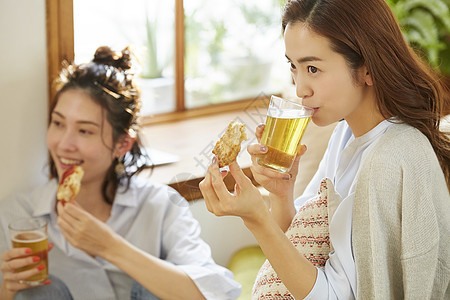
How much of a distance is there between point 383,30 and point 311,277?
2.03 feet

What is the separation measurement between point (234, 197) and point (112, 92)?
94cm

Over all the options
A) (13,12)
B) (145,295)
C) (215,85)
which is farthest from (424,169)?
(215,85)

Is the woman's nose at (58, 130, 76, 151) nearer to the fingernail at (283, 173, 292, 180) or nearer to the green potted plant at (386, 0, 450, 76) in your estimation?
the fingernail at (283, 173, 292, 180)

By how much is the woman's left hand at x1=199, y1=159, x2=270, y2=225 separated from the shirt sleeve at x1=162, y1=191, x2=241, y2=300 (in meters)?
0.74

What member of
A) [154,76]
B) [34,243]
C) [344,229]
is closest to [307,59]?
[344,229]

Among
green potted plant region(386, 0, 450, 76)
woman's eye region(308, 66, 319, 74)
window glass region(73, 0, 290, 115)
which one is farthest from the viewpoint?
green potted plant region(386, 0, 450, 76)

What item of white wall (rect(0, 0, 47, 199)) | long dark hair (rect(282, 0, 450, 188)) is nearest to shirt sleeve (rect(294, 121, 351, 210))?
long dark hair (rect(282, 0, 450, 188))

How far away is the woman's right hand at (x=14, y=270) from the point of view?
2078 mm

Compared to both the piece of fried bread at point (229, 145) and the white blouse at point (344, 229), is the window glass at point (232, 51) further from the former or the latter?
the piece of fried bread at point (229, 145)

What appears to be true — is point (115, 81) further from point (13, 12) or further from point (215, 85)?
point (215, 85)

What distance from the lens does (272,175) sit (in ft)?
5.61

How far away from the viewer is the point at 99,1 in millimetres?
3133

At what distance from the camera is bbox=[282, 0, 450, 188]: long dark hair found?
158 cm

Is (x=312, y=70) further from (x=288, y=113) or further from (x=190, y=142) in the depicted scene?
(x=190, y=142)
